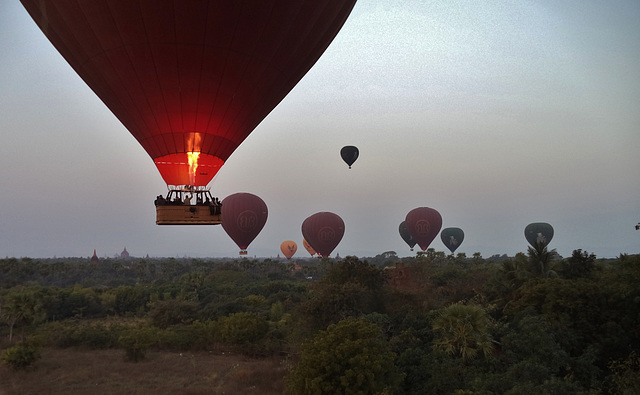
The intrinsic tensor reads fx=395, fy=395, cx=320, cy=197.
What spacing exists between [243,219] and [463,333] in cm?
3500

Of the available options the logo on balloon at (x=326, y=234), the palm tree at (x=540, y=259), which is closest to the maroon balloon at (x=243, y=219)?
the logo on balloon at (x=326, y=234)

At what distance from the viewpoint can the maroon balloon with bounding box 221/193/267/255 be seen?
4528 cm

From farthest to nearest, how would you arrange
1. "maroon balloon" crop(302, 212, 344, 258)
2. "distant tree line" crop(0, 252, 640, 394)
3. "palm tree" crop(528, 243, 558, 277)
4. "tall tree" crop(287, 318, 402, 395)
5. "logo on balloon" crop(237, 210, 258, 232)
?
1. "maroon balloon" crop(302, 212, 344, 258)
2. "logo on balloon" crop(237, 210, 258, 232)
3. "palm tree" crop(528, 243, 558, 277)
4. "distant tree line" crop(0, 252, 640, 394)
5. "tall tree" crop(287, 318, 402, 395)

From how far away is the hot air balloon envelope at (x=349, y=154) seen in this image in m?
49.0

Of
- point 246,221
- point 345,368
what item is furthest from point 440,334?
point 246,221

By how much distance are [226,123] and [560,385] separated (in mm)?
11418

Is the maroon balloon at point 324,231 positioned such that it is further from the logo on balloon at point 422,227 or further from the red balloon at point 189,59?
the red balloon at point 189,59

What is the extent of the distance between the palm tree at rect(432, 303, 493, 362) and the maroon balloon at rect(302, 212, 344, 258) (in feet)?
153

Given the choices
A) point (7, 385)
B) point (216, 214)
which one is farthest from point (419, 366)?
point (7, 385)

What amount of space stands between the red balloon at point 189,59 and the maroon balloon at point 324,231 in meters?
48.0

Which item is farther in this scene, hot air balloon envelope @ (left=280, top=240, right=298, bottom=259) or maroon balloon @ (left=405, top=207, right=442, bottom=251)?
hot air balloon envelope @ (left=280, top=240, right=298, bottom=259)

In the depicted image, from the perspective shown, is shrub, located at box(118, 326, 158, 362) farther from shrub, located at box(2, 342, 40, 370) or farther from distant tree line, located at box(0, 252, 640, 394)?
shrub, located at box(2, 342, 40, 370)

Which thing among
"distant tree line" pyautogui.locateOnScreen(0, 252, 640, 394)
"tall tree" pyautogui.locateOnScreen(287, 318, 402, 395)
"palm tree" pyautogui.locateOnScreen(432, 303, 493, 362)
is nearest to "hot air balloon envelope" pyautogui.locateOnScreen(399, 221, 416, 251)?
"distant tree line" pyautogui.locateOnScreen(0, 252, 640, 394)

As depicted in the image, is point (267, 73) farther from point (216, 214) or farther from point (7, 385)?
point (7, 385)
